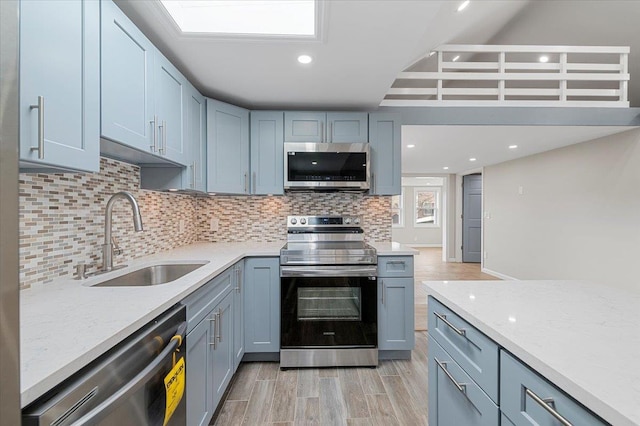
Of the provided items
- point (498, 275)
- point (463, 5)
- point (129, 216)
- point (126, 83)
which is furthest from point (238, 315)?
point (498, 275)

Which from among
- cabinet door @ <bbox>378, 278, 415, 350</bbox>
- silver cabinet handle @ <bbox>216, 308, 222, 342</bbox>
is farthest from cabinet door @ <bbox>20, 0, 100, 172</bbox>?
cabinet door @ <bbox>378, 278, 415, 350</bbox>

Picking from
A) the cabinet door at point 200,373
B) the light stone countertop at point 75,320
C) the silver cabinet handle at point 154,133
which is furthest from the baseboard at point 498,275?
the silver cabinet handle at point 154,133

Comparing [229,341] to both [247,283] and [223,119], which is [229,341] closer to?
[247,283]

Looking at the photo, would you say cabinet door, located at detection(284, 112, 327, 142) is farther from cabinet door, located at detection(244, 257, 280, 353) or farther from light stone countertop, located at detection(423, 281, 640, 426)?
light stone countertop, located at detection(423, 281, 640, 426)

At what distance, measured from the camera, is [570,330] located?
80cm

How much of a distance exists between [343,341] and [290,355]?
0.44 metres

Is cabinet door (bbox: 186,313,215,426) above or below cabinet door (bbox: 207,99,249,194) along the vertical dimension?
below

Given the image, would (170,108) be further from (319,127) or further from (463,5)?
(463,5)

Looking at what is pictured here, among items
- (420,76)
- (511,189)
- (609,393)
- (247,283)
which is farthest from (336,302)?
(511,189)

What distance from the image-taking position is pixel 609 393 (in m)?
0.53

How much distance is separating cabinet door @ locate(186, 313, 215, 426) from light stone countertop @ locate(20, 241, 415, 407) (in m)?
0.26

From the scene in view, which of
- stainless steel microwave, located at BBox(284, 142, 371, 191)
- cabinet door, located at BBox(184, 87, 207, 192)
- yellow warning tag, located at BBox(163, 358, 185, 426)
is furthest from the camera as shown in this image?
stainless steel microwave, located at BBox(284, 142, 371, 191)

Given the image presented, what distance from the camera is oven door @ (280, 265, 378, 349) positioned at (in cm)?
224

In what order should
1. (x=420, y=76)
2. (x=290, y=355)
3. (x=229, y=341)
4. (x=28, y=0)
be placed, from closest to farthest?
(x=28, y=0)
(x=229, y=341)
(x=290, y=355)
(x=420, y=76)
